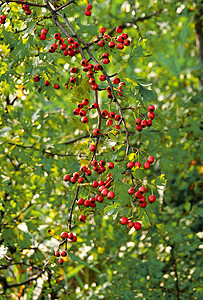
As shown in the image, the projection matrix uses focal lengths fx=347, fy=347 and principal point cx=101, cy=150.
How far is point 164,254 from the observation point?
2.28m

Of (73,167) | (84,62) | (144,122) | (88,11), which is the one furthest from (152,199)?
(88,11)

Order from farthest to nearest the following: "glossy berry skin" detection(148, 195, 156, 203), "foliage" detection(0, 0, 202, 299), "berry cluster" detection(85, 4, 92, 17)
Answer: "foliage" detection(0, 0, 202, 299) → "berry cluster" detection(85, 4, 92, 17) → "glossy berry skin" detection(148, 195, 156, 203)

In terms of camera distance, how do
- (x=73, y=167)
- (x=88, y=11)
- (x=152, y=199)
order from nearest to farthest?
(x=152, y=199)
(x=88, y=11)
(x=73, y=167)

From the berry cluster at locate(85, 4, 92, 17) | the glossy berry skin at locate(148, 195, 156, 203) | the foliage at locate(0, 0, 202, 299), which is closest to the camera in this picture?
the glossy berry skin at locate(148, 195, 156, 203)

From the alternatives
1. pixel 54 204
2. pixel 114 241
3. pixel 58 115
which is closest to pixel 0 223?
pixel 54 204

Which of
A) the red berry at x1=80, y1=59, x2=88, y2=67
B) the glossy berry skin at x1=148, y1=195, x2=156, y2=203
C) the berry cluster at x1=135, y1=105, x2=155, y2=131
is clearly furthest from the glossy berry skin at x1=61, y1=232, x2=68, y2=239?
the red berry at x1=80, y1=59, x2=88, y2=67

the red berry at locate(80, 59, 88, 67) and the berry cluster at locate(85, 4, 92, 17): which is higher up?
the berry cluster at locate(85, 4, 92, 17)

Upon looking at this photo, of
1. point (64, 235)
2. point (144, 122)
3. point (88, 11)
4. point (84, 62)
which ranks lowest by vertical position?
point (64, 235)

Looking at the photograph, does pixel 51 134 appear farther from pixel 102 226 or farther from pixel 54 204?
pixel 102 226

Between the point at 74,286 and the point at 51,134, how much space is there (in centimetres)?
196

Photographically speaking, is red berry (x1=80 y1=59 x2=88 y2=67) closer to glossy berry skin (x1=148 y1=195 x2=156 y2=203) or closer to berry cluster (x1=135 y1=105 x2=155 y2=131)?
berry cluster (x1=135 y1=105 x2=155 y2=131)

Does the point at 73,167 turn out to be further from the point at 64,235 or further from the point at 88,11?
the point at 88,11

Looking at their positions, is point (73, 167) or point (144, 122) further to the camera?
point (73, 167)

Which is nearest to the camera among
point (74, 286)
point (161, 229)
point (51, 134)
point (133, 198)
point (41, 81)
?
point (133, 198)
